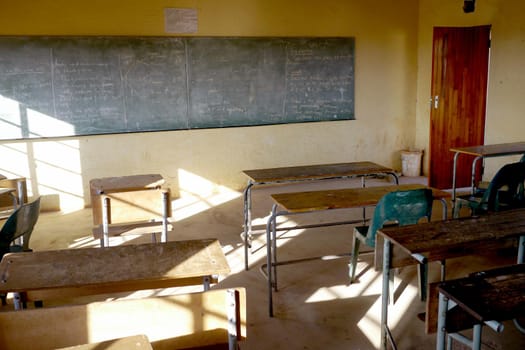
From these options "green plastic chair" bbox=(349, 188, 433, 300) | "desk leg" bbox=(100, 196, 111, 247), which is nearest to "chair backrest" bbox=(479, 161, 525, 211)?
"green plastic chair" bbox=(349, 188, 433, 300)

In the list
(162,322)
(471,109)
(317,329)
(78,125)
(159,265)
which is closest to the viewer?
(162,322)

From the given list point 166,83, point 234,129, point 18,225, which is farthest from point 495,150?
point 18,225

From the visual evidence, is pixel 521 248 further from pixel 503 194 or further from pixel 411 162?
pixel 411 162

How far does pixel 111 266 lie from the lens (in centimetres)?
212

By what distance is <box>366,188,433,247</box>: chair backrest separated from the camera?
9.65 ft

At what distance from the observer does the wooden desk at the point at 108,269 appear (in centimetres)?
198

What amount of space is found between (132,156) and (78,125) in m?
0.70

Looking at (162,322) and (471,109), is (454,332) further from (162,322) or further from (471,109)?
(471,109)

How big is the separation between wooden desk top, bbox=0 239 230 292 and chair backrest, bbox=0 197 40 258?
1.99ft

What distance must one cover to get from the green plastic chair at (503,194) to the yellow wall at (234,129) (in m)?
2.94

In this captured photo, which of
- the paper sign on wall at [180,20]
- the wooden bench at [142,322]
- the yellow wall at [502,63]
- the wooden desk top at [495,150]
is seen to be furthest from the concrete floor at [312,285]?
the paper sign on wall at [180,20]

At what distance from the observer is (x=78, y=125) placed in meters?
5.84

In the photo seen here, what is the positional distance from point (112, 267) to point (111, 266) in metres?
0.01

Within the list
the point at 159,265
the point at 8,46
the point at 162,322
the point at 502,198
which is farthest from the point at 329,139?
the point at 162,322
